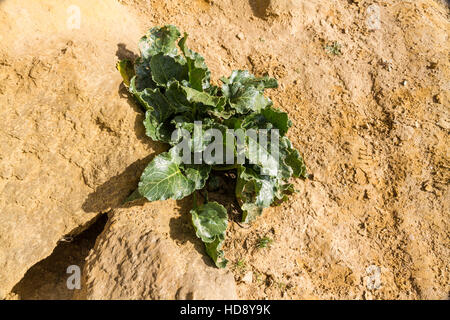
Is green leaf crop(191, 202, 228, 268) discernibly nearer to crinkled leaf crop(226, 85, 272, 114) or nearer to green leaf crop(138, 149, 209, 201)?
green leaf crop(138, 149, 209, 201)

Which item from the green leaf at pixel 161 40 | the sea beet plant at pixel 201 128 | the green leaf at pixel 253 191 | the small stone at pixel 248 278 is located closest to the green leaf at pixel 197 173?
the sea beet plant at pixel 201 128

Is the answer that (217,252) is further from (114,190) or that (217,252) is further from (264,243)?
(114,190)

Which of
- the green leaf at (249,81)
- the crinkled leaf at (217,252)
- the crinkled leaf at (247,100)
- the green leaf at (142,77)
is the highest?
the green leaf at (142,77)

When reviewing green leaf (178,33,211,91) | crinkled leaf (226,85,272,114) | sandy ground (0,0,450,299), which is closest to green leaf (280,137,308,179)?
sandy ground (0,0,450,299)

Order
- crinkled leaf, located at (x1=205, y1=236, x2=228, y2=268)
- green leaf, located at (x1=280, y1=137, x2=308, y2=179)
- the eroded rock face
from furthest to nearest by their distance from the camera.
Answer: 1. green leaf, located at (x1=280, y1=137, x2=308, y2=179)
2. crinkled leaf, located at (x1=205, y1=236, x2=228, y2=268)
3. the eroded rock face

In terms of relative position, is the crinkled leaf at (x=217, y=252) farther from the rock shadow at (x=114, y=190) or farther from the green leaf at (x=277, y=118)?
the green leaf at (x=277, y=118)

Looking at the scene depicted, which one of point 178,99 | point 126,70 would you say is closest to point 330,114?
point 178,99
